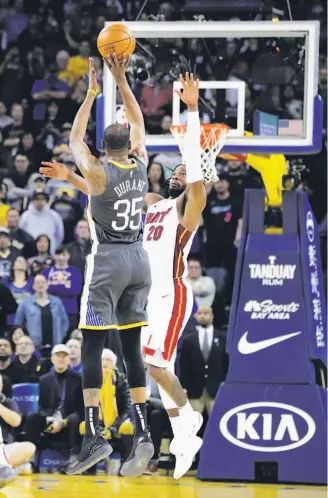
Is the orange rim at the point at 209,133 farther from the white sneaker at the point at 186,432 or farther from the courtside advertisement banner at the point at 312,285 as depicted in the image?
the white sneaker at the point at 186,432

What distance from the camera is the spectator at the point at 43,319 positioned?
1425cm

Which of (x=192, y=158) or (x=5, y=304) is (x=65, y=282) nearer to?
(x=5, y=304)

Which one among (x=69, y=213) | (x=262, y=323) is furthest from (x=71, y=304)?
(x=262, y=323)

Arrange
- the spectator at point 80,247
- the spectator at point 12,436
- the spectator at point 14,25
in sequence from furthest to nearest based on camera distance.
Result: the spectator at point 14,25 < the spectator at point 80,247 < the spectator at point 12,436

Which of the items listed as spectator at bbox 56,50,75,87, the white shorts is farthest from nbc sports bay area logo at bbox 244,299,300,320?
spectator at bbox 56,50,75,87

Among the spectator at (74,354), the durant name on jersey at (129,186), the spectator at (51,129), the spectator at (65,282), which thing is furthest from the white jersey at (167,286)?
the spectator at (51,129)

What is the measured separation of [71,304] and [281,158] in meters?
3.79

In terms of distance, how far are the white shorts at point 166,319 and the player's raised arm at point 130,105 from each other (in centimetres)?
138

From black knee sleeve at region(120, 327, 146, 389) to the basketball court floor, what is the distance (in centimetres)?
253

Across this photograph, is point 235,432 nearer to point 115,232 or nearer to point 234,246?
point 234,246

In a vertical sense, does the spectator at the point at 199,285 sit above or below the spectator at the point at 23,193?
below

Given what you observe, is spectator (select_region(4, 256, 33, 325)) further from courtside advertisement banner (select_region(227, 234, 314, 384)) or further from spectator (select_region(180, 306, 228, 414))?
courtside advertisement banner (select_region(227, 234, 314, 384))

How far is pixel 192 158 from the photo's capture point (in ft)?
30.2

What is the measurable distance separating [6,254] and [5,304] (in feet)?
3.29
